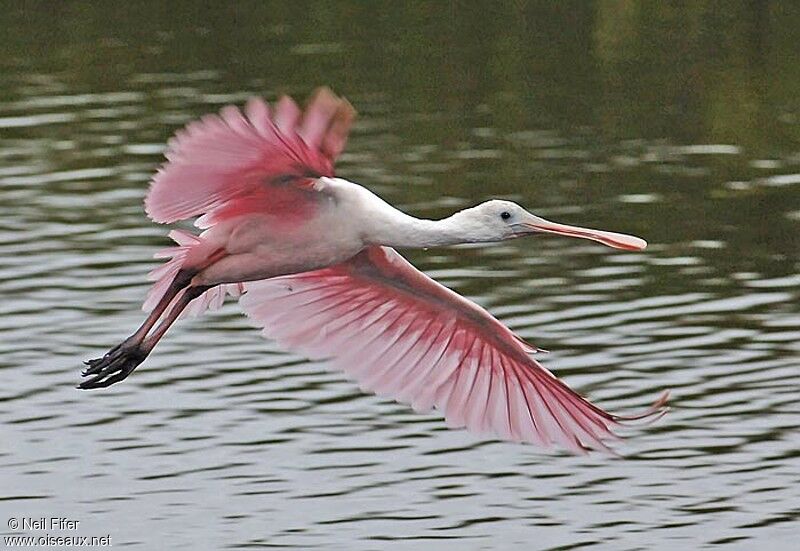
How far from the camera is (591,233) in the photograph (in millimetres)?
10219

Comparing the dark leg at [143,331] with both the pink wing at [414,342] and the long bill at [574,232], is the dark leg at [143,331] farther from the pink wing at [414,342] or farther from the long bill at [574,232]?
the long bill at [574,232]

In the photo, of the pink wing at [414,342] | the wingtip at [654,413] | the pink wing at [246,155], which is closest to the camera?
the pink wing at [246,155]

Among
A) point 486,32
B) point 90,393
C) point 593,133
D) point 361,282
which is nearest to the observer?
point 361,282

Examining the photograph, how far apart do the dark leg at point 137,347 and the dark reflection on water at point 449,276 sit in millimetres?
3560

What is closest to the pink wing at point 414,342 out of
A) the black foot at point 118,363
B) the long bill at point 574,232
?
the long bill at point 574,232

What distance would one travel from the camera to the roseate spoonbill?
9.63 metres

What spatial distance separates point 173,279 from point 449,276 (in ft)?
30.8

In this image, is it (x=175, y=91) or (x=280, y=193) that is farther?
(x=175, y=91)

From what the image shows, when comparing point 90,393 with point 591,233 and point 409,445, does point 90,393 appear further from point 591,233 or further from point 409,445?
point 591,233

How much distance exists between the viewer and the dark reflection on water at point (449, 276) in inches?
576

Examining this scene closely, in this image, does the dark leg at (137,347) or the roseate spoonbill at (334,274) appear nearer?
the roseate spoonbill at (334,274)

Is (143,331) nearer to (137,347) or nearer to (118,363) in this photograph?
(137,347)

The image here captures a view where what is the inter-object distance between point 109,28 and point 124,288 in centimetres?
1492

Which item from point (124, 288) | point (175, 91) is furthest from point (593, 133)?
point (124, 288)
